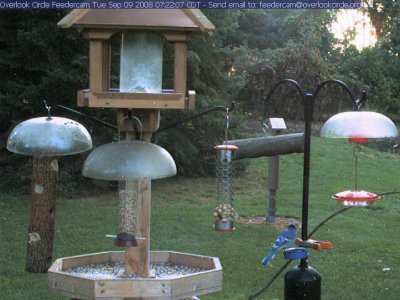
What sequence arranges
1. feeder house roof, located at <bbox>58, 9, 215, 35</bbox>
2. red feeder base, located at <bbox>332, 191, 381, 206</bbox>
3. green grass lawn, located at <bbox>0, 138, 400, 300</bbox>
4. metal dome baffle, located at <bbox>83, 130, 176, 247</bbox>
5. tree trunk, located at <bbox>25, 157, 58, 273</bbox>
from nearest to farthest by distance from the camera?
1. metal dome baffle, located at <bbox>83, 130, 176, 247</bbox>
2. feeder house roof, located at <bbox>58, 9, 215, 35</bbox>
3. red feeder base, located at <bbox>332, 191, 381, 206</bbox>
4. green grass lawn, located at <bbox>0, 138, 400, 300</bbox>
5. tree trunk, located at <bbox>25, 157, 58, 273</bbox>

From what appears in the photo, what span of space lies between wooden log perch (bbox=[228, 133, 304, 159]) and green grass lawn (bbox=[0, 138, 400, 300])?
930 mm

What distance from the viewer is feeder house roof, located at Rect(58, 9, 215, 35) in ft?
9.55

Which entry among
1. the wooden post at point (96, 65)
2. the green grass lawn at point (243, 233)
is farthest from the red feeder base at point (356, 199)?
the green grass lawn at point (243, 233)

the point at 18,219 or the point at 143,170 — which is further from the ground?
the point at 143,170

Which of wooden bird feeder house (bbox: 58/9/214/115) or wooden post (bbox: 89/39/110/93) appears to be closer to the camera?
wooden bird feeder house (bbox: 58/9/214/115)

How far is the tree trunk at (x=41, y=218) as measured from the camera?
557cm

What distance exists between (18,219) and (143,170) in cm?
534

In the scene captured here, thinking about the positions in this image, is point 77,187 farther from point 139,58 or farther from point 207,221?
point 139,58

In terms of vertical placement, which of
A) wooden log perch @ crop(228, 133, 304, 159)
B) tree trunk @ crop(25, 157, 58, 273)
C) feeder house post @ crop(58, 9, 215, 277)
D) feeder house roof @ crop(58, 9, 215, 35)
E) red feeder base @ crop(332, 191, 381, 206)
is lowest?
tree trunk @ crop(25, 157, 58, 273)

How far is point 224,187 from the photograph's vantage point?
6262 millimetres

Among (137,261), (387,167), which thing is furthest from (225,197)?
(387,167)

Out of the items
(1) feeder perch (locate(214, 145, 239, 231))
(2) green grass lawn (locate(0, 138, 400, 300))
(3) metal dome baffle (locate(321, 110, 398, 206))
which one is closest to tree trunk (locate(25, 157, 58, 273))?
(2) green grass lawn (locate(0, 138, 400, 300))

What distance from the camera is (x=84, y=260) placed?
3621mm

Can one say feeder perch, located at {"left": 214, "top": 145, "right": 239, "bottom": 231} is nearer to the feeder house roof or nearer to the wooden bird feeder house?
the wooden bird feeder house
